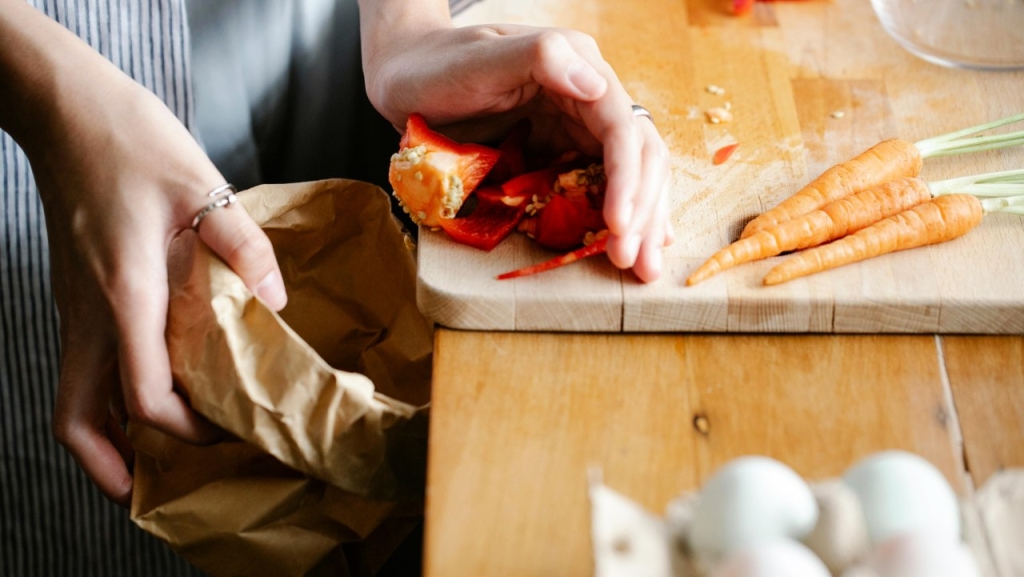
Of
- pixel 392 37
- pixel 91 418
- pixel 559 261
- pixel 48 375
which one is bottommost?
pixel 48 375

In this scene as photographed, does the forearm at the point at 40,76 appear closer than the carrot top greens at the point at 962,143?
Yes

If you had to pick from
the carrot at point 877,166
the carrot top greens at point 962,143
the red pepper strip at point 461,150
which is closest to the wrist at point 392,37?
the red pepper strip at point 461,150

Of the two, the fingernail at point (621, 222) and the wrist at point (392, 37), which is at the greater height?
the wrist at point (392, 37)

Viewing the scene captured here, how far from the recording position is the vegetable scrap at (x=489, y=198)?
0.92 meters

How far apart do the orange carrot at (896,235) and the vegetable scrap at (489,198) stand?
198 mm

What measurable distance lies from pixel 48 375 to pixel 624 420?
82 cm

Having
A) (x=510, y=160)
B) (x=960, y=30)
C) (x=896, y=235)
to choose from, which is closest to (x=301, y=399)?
(x=510, y=160)

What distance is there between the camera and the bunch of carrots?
0.93m

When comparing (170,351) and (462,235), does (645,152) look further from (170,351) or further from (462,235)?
(170,351)

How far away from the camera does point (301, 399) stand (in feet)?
2.65

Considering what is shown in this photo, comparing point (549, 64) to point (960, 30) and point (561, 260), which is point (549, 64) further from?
point (960, 30)

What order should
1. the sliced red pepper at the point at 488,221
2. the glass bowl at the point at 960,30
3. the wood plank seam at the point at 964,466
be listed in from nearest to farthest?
A: the wood plank seam at the point at 964,466 < the sliced red pepper at the point at 488,221 < the glass bowl at the point at 960,30

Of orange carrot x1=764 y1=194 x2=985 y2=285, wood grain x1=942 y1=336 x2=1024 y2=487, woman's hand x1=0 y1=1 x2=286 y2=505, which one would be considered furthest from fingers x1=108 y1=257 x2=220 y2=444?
wood grain x1=942 y1=336 x2=1024 y2=487

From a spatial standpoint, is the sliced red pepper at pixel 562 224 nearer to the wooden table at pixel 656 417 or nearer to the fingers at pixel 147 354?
the wooden table at pixel 656 417
